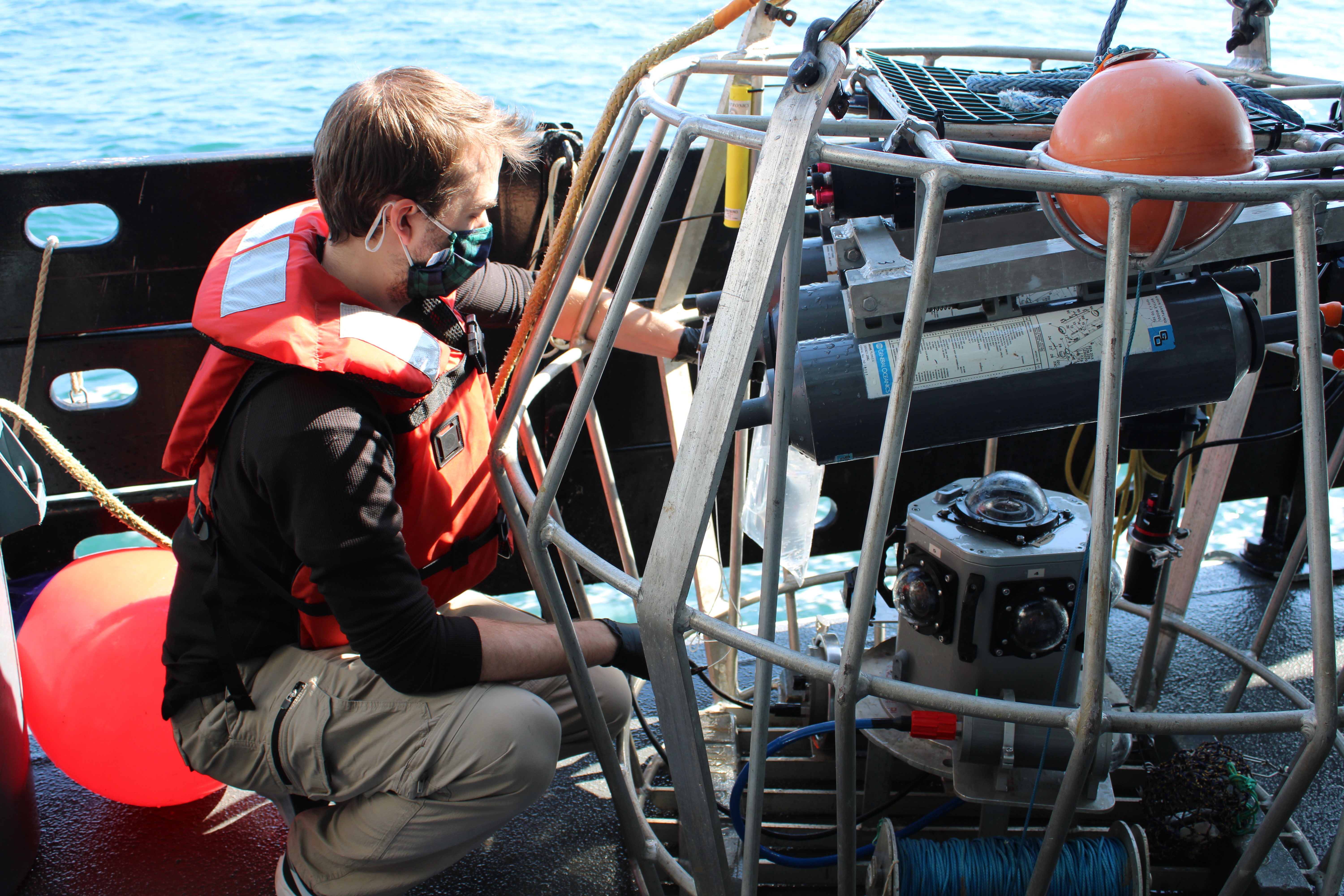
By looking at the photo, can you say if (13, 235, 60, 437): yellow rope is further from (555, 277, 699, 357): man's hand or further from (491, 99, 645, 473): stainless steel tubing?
(491, 99, 645, 473): stainless steel tubing

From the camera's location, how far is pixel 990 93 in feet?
5.50

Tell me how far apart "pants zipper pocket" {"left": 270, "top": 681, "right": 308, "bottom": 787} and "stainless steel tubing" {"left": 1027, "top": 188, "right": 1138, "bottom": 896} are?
124 centimetres

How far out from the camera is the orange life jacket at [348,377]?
1.46 meters

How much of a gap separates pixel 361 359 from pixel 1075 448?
8.71 ft

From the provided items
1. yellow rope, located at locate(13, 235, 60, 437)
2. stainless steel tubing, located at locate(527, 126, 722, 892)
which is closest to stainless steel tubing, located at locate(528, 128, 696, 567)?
stainless steel tubing, located at locate(527, 126, 722, 892)

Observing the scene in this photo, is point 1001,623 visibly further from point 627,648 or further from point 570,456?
point 570,456

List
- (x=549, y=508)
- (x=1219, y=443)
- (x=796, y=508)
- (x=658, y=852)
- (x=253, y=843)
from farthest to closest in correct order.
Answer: (x=796, y=508) → (x=253, y=843) → (x=1219, y=443) → (x=658, y=852) → (x=549, y=508)

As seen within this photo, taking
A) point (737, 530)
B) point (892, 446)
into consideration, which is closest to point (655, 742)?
point (737, 530)

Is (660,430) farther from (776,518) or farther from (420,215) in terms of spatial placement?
(776,518)

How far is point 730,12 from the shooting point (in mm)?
1548

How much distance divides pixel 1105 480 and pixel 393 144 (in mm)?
1197

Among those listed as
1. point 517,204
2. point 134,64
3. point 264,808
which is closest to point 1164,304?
point 517,204

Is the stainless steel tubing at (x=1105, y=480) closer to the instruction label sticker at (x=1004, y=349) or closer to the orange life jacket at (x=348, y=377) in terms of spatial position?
the instruction label sticker at (x=1004, y=349)

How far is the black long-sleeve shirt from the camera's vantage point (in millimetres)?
1425
